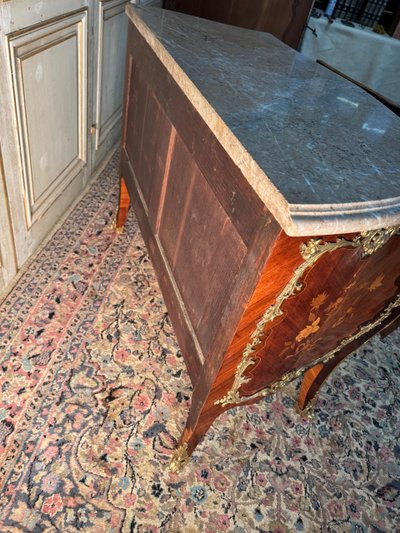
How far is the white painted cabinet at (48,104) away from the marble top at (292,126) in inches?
15.3

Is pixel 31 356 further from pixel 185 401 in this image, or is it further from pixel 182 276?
pixel 182 276

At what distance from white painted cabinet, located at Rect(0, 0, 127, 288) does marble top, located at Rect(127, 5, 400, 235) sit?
388mm

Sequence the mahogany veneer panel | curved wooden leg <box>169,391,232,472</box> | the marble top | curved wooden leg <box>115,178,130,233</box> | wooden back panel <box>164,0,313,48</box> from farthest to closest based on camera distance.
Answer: wooden back panel <box>164,0,313,48</box> < curved wooden leg <box>115,178,130,233</box> < curved wooden leg <box>169,391,232,472</box> < the mahogany veneer panel < the marble top

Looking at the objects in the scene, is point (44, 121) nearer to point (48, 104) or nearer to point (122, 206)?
point (48, 104)

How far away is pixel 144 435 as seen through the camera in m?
1.32

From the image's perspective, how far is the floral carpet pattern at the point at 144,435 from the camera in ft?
3.79

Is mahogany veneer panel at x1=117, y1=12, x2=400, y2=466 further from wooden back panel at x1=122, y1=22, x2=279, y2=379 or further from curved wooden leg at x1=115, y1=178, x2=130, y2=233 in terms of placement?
curved wooden leg at x1=115, y1=178, x2=130, y2=233

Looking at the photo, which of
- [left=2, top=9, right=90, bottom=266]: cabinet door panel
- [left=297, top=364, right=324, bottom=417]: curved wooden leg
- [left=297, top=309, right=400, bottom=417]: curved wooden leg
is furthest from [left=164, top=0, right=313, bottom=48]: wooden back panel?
[left=297, top=364, right=324, bottom=417]: curved wooden leg

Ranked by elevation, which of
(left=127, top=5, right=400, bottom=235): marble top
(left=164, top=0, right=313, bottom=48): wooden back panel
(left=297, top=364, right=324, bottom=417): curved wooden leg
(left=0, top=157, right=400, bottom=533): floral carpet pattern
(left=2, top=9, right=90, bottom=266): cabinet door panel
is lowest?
(left=0, top=157, right=400, bottom=533): floral carpet pattern

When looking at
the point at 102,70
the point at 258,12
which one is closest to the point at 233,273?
the point at 102,70

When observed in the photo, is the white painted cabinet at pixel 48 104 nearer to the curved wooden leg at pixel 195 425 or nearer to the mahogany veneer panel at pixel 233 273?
the mahogany veneer panel at pixel 233 273

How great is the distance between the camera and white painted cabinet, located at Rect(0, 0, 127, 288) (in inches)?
51.7

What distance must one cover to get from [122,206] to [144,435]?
1082mm

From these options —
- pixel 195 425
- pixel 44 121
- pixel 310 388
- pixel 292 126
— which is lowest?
pixel 310 388
